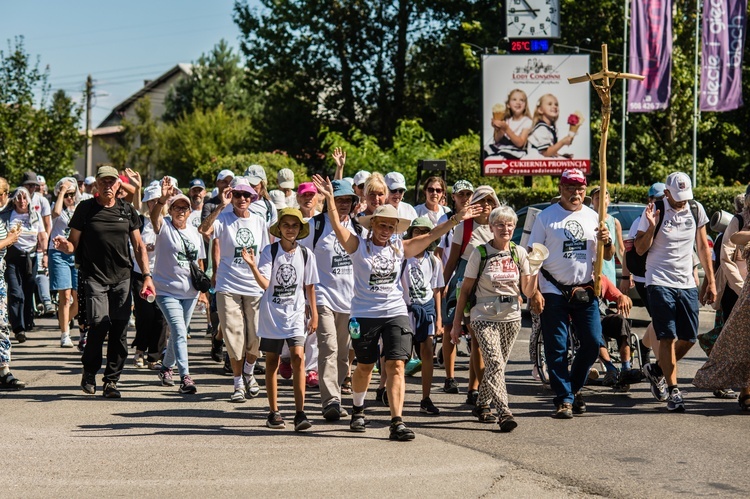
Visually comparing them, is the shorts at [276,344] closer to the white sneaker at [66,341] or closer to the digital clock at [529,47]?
the white sneaker at [66,341]

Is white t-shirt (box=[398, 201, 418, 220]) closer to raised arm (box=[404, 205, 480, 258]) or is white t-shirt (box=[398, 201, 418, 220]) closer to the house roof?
raised arm (box=[404, 205, 480, 258])

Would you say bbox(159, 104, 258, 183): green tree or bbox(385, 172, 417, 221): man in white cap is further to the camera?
bbox(159, 104, 258, 183): green tree

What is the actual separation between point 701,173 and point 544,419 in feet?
103

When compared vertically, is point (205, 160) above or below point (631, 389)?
Result: above

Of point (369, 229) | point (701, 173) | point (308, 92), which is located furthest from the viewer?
point (308, 92)

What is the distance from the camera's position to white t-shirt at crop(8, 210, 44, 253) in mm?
14906

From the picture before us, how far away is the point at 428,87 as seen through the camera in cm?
4584

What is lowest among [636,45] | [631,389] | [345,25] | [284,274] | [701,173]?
[631,389]

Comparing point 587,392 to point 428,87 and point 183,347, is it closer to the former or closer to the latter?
point 183,347

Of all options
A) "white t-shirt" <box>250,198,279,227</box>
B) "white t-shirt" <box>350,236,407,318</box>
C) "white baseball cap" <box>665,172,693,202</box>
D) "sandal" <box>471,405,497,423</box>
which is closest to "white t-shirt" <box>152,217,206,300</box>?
"white t-shirt" <box>250,198,279,227</box>

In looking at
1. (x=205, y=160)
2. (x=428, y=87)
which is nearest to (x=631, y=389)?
(x=428, y=87)

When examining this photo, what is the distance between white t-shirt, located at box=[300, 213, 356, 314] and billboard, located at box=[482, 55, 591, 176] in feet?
58.2

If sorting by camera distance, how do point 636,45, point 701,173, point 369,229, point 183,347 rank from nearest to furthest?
point 369,229
point 183,347
point 636,45
point 701,173

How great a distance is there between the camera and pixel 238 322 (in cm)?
1018
